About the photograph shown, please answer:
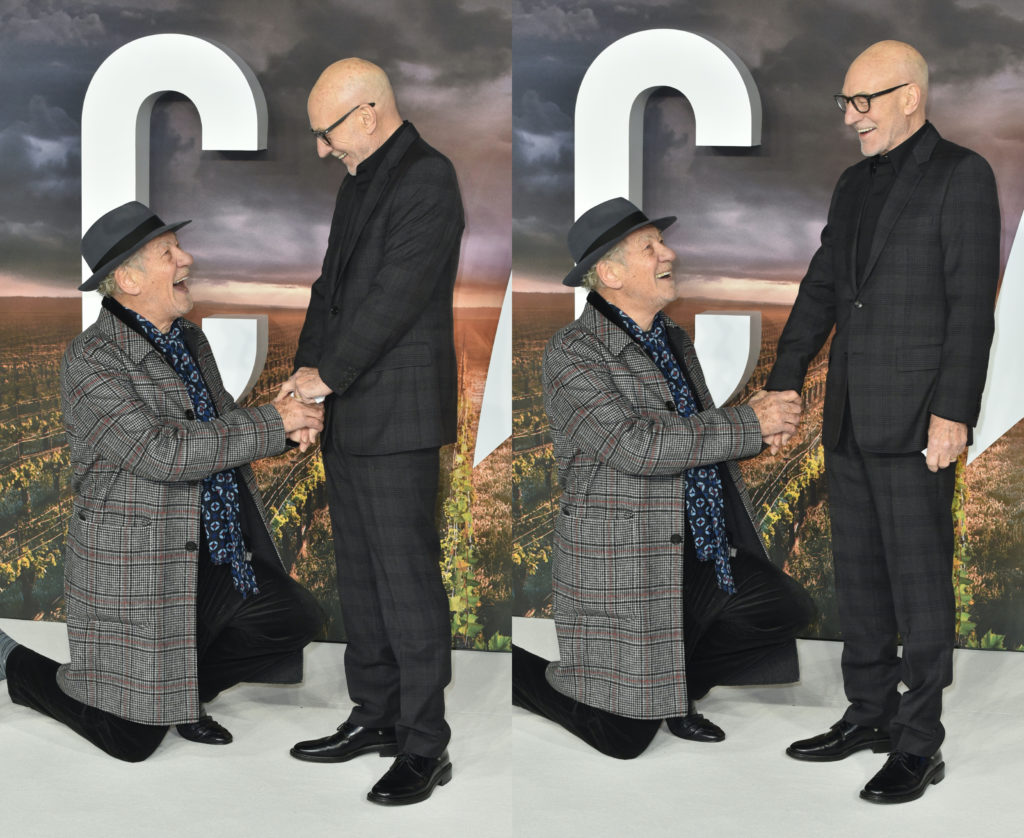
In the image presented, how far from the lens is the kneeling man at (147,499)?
3299 mm

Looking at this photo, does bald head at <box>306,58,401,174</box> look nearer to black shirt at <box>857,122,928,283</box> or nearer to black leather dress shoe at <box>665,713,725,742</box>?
black shirt at <box>857,122,928,283</box>

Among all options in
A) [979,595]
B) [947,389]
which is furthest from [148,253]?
Answer: [979,595]

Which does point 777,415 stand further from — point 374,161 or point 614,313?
point 374,161

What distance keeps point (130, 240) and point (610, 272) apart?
51.9 inches

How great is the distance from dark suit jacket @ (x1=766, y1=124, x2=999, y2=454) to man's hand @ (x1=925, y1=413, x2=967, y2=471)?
0.02 metres

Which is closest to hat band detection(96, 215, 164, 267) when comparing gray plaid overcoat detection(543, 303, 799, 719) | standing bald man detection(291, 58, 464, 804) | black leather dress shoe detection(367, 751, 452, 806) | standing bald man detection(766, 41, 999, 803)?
standing bald man detection(291, 58, 464, 804)

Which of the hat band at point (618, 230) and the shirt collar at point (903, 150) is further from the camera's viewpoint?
the hat band at point (618, 230)

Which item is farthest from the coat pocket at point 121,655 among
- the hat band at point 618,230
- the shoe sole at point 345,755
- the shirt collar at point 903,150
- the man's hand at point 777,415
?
the shirt collar at point 903,150

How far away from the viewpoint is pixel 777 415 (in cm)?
329

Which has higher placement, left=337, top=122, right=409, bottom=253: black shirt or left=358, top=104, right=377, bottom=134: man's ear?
left=358, top=104, right=377, bottom=134: man's ear

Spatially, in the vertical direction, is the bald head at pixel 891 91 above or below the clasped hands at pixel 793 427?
above

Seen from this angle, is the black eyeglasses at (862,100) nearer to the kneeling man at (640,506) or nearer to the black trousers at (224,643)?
the kneeling man at (640,506)

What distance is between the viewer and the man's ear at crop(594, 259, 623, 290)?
11.2ft

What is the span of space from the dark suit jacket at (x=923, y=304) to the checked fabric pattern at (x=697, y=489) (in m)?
0.42
